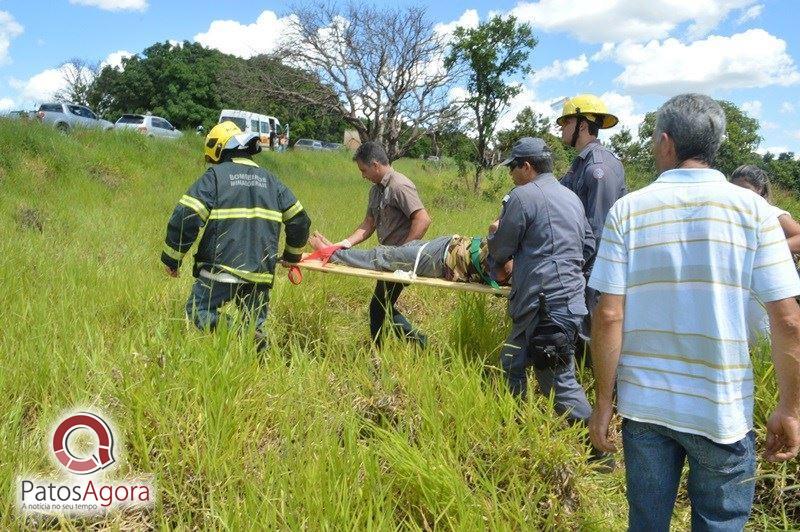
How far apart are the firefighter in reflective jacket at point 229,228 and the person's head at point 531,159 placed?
131 cm

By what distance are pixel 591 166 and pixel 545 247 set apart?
2.35ft

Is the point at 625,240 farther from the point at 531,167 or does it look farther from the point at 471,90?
the point at 471,90

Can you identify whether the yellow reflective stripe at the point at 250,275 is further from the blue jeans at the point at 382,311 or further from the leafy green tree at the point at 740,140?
the leafy green tree at the point at 740,140

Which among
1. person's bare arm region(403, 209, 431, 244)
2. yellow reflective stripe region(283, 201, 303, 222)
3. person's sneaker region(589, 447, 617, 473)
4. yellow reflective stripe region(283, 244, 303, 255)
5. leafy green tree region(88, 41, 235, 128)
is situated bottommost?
person's sneaker region(589, 447, 617, 473)

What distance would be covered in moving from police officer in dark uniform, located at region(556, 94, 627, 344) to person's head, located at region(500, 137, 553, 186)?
0.37m

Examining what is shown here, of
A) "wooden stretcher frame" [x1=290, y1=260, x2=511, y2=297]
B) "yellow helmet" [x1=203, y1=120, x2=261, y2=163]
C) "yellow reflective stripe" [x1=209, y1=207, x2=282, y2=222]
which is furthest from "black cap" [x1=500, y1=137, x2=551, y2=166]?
"yellow helmet" [x1=203, y1=120, x2=261, y2=163]

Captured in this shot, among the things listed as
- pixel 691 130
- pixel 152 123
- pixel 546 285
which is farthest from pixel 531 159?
pixel 152 123

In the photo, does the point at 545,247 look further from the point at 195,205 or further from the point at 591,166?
the point at 195,205

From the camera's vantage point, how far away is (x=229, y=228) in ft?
10.2

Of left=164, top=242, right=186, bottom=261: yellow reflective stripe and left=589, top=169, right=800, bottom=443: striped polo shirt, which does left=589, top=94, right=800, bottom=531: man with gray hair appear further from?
left=164, top=242, right=186, bottom=261: yellow reflective stripe

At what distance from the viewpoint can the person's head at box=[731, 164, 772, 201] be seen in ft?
11.8

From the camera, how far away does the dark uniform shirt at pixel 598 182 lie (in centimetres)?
319

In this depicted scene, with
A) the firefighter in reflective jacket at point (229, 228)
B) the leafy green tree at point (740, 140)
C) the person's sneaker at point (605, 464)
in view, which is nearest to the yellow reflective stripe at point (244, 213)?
the firefighter in reflective jacket at point (229, 228)

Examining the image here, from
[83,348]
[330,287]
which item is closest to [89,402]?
[83,348]
